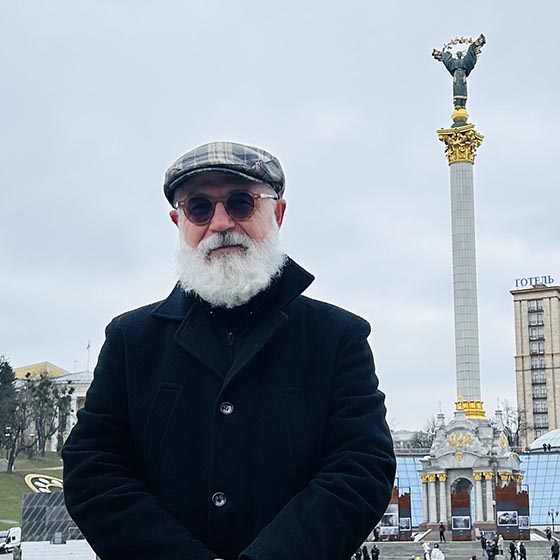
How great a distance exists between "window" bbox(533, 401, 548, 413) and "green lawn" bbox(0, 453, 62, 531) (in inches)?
1800

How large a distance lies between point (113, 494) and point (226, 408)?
447 mm

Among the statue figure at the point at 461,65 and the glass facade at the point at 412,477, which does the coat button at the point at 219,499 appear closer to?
the statue figure at the point at 461,65

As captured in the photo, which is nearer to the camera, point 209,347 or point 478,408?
point 209,347

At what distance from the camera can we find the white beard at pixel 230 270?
3.55 m

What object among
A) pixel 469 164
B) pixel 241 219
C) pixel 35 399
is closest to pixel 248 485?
pixel 241 219

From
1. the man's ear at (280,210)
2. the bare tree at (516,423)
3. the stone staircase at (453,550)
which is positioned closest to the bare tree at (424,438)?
the bare tree at (516,423)

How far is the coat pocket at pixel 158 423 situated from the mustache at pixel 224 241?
48 cm

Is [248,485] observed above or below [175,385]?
below

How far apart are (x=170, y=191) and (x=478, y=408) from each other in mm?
43813

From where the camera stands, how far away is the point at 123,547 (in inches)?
126

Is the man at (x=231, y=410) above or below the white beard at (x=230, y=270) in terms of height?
below

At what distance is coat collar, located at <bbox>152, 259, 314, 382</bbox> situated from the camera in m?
3.47

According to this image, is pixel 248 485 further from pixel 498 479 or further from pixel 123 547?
pixel 498 479

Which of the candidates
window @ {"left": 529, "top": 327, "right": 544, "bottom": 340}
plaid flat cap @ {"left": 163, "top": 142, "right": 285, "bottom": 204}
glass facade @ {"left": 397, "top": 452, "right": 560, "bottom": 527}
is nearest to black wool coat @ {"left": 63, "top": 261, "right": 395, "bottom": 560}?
plaid flat cap @ {"left": 163, "top": 142, "right": 285, "bottom": 204}
